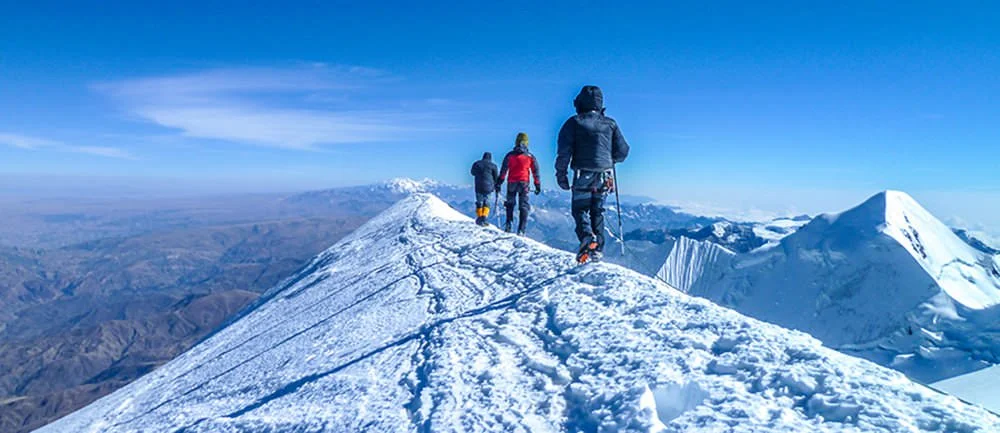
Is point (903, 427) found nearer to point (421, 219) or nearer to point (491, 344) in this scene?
point (491, 344)

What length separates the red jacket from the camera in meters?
17.5

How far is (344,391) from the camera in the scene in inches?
285

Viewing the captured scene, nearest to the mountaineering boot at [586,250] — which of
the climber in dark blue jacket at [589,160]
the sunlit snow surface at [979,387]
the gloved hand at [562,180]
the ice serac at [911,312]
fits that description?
the climber in dark blue jacket at [589,160]

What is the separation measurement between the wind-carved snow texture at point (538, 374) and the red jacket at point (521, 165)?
4.77m

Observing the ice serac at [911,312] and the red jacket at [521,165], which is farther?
the ice serac at [911,312]

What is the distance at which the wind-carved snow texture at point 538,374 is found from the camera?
4855 millimetres

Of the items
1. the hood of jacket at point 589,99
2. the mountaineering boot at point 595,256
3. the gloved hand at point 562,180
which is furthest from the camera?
the mountaineering boot at point 595,256

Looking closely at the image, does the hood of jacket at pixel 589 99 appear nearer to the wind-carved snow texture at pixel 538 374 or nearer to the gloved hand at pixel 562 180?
the gloved hand at pixel 562 180

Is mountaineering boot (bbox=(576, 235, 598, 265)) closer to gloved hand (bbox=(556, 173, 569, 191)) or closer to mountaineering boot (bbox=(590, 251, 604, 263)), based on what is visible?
mountaineering boot (bbox=(590, 251, 604, 263))

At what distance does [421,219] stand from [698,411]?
24.5 m

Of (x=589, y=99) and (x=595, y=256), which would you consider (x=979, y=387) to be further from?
(x=589, y=99)

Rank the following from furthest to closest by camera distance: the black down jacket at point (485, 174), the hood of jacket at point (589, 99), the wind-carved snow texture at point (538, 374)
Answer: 1. the black down jacket at point (485, 174)
2. the hood of jacket at point (589, 99)
3. the wind-carved snow texture at point (538, 374)

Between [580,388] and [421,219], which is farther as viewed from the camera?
[421,219]

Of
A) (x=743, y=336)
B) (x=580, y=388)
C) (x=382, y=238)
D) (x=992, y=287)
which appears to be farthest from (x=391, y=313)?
(x=992, y=287)
